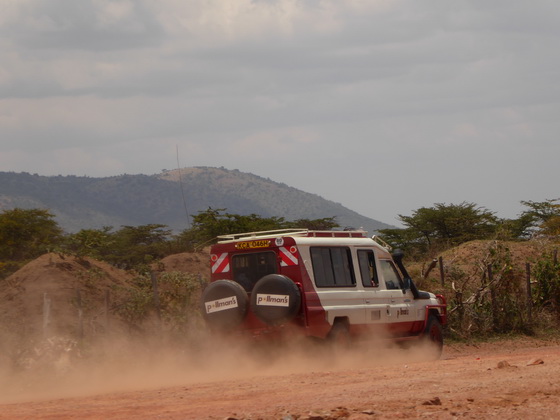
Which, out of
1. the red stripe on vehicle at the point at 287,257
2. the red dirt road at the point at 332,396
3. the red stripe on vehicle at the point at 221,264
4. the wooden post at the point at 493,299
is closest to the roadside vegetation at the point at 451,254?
the wooden post at the point at 493,299

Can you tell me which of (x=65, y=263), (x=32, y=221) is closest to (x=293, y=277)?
(x=65, y=263)

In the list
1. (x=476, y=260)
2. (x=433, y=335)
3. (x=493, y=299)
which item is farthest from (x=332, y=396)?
(x=476, y=260)

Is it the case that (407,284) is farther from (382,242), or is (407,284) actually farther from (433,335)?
(433,335)

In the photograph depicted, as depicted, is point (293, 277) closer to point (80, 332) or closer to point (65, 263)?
point (80, 332)

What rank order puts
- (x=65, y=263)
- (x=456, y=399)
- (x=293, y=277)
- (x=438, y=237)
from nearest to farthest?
1. (x=456, y=399)
2. (x=293, y=277)
3. (x=65, y=263)
4. (x=438, y=237)

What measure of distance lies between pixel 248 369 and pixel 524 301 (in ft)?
36.0

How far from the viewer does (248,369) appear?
15.5 m

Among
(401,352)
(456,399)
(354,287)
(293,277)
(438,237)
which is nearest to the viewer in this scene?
(456,399)

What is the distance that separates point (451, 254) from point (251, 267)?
728 inches

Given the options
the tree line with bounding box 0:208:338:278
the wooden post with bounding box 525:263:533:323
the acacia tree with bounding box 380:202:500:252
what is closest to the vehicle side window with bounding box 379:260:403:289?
the wooden post with bounding box 525:263:533:323

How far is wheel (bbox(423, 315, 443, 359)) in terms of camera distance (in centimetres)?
1797

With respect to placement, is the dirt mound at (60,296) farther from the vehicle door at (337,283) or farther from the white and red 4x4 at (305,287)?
the vehicle door at (337,283)

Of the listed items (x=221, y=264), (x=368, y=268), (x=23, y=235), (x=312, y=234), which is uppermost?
(x=23, y=235)

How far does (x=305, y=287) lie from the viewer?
15055mm
